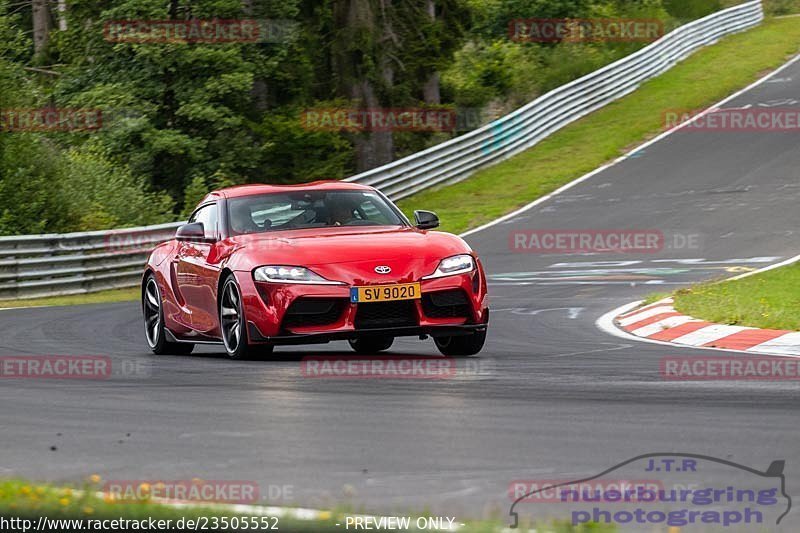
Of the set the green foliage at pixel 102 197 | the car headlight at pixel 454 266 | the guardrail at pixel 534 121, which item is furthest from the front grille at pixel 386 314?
the guardrail at pixel 534 121

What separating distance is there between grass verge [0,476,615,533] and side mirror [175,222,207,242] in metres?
6.24

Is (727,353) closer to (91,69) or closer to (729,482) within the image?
(729,482)

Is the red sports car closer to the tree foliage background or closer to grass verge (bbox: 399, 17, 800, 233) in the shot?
grass verge (bbox: 399, 17, 800, 233)

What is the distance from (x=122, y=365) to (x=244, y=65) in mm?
21395

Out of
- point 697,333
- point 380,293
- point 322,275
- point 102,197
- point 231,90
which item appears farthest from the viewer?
point 231,90

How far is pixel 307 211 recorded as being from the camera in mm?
11234

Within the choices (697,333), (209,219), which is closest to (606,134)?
(697,333)

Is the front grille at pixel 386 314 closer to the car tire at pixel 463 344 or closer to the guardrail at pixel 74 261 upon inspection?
the car tire at pixel 463 344

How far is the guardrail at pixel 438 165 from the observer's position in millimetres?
21984

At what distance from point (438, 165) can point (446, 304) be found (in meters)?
22.2

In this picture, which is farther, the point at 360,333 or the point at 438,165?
the point at 438,165

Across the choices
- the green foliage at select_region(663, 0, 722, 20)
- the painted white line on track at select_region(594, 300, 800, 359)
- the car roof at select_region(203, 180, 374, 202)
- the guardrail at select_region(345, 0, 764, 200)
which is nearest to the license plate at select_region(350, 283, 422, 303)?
the car roof at select_region(203, 180, 374, 202)

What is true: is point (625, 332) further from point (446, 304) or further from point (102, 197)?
point (102, 197)

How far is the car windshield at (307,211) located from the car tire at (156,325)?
1.41m
